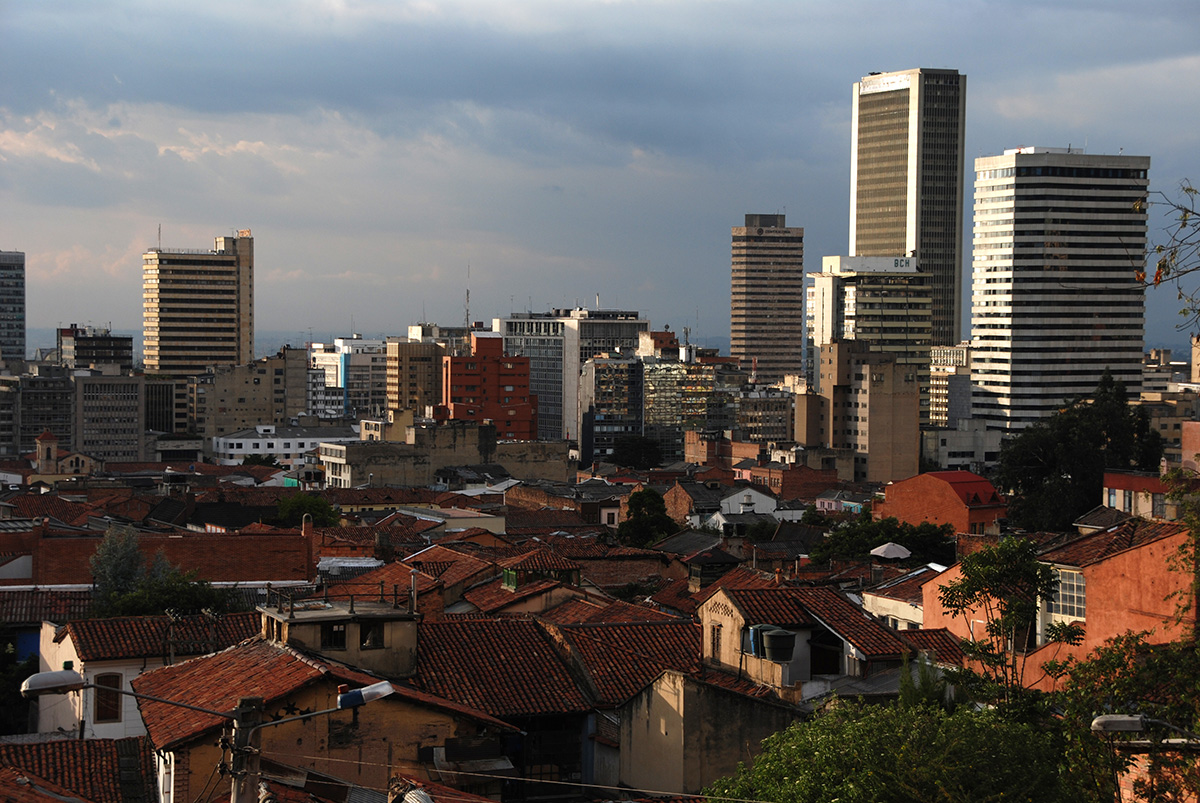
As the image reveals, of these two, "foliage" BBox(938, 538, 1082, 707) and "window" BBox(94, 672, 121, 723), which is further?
"window" BBox(94, 672, 121, 723)

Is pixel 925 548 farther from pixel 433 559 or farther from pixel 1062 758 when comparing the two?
pixel 1062 758

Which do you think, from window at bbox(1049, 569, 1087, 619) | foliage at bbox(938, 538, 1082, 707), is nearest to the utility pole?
foliage at bbox(938, 538, 1082, 707)

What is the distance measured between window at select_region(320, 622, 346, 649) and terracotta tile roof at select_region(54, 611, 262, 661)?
6.34m

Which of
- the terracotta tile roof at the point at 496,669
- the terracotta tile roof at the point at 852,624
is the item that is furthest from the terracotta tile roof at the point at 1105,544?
the terracotta tile roof at the point at 496,669

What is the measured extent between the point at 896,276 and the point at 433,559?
161 meters

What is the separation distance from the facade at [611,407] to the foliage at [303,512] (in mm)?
106611

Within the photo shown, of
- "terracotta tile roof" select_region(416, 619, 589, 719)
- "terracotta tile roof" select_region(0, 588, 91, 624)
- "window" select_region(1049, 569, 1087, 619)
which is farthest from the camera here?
"terracotta tile roof" select_region(0, 588, 91, 624)

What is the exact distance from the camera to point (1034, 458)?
90312mm

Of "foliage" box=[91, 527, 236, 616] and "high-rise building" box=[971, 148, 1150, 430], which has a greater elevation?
"high-rise building" box=[971, 148, 1150, 430]

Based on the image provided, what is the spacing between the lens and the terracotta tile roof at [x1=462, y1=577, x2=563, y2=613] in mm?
31092

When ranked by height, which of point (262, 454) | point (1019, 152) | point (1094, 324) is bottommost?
point (262, 454)

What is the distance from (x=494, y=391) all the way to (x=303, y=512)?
98.2 meters

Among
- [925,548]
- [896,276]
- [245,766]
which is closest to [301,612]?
[245,766]

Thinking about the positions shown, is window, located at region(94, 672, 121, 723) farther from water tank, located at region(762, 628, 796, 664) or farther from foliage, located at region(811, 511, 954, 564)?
foliage, located at region(811, 511, 954, 564)
